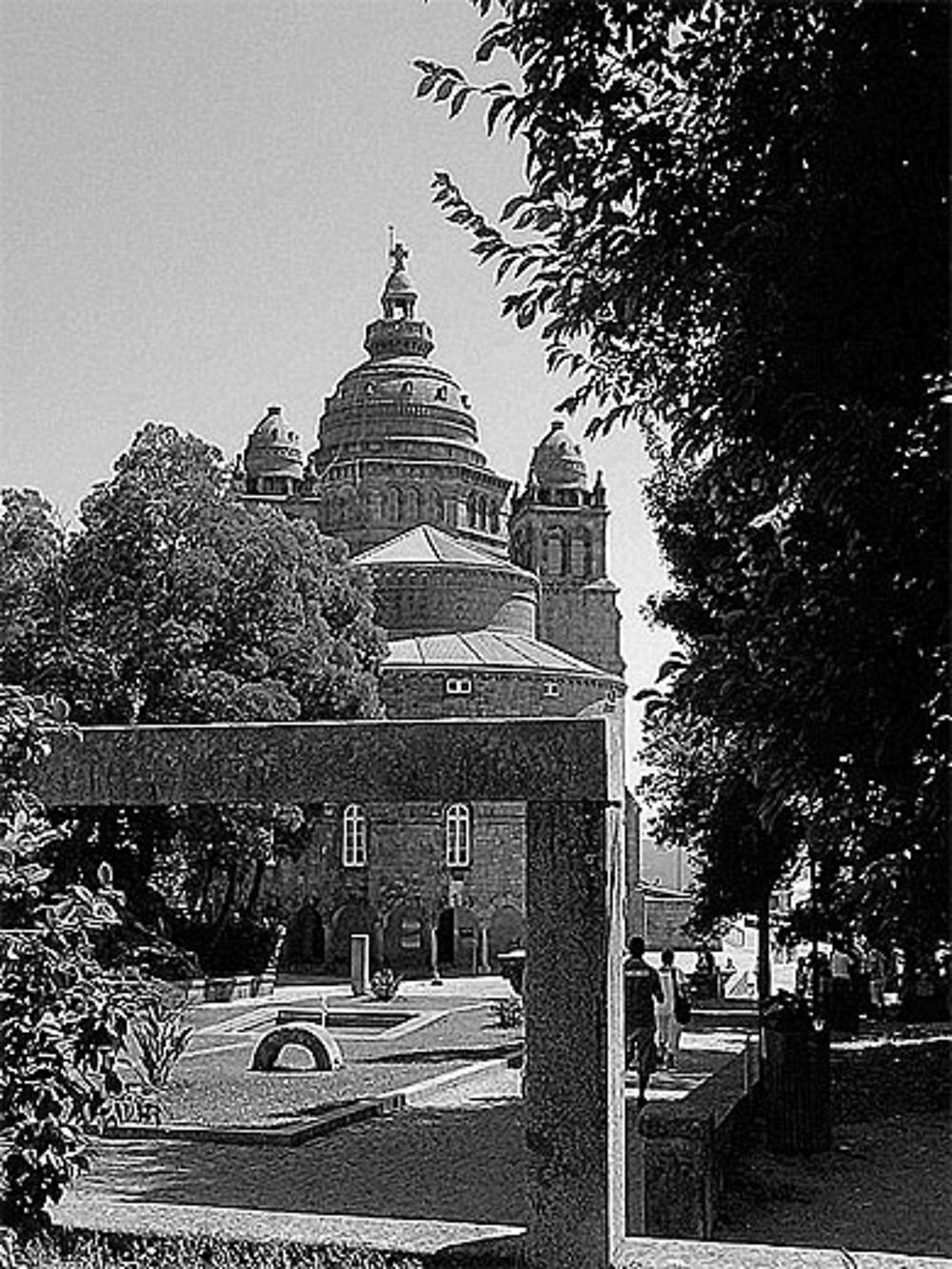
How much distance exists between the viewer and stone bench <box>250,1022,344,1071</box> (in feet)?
65.4

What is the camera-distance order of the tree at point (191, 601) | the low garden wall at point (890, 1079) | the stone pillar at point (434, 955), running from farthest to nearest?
1. the stone pillar at point (434, 955)
2. the tree at point (191, 601)
3. the low garden wall at point (890, 1079)

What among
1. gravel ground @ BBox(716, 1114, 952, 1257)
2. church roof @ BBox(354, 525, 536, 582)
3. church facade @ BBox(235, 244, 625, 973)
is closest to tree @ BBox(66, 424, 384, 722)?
church facade @ BBox(235, 244, 625, 973)

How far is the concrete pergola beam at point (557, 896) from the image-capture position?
5.95m

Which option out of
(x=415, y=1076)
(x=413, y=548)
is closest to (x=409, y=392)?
(x=413, y=548)

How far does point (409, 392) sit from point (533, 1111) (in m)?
69.4

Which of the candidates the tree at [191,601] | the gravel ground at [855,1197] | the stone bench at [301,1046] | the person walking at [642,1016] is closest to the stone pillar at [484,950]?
the tree at [191,601]

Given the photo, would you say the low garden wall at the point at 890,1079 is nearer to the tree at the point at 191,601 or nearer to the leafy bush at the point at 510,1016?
the leafy bush at the point at 510,1016

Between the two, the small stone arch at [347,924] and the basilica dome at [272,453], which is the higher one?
the basilica dome at [272,453]

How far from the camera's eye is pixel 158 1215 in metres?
6.02

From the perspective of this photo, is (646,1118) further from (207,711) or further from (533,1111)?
(207,711)

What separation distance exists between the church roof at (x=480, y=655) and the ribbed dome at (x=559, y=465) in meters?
14.9

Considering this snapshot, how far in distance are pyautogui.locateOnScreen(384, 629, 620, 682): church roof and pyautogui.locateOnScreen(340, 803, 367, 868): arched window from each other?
575 cm

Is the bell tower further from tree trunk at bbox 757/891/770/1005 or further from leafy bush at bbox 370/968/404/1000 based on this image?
tree trunk at bbox 757/891/770/1005

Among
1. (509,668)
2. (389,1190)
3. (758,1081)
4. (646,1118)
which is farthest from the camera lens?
(509,668)
